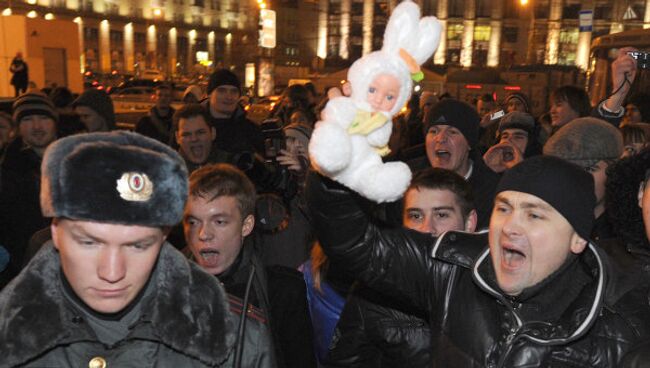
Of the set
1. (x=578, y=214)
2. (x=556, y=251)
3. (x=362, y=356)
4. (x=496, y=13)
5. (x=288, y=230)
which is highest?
(x=496, y=13)

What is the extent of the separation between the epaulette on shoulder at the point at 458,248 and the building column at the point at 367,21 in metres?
67.9

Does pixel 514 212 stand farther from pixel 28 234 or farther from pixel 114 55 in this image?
pixel 114 55

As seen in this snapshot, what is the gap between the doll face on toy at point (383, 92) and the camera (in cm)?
198

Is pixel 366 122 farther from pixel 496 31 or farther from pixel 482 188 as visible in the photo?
pixel 496 31

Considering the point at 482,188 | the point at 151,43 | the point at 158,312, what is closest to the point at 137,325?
the point at 158,312

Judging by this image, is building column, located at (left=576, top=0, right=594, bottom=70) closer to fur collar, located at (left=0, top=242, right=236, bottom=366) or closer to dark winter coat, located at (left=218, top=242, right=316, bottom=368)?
dark winter coat, located at (left=218, top=242, right=316, bottom=368)

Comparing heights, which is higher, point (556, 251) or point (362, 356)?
point (556, 251)

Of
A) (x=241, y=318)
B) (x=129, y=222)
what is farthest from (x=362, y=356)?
(x=129, y=222)

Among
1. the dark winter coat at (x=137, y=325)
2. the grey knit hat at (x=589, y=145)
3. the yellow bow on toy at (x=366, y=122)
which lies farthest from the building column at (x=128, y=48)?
the yellow bow on toy at (x=366, y=122)

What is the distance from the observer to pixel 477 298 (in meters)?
2.35

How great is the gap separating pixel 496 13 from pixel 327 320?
68.6 m

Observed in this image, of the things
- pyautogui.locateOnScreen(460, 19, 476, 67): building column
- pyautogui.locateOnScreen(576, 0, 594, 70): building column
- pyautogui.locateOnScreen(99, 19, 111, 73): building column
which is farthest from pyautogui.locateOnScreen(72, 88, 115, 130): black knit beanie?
pyautogui.locateOnScreen(99, 19, 111, 73): building column

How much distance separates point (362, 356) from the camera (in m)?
3.05

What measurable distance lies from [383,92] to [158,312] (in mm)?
1016
